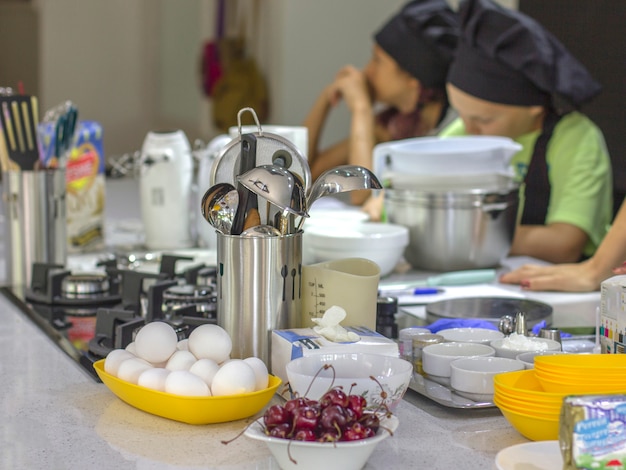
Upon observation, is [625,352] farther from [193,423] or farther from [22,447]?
[22,447]

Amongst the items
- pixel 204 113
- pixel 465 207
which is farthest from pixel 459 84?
pixel 204 113

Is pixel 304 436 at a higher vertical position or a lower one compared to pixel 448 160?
lower

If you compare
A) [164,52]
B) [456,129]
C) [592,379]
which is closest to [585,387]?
[592,379]

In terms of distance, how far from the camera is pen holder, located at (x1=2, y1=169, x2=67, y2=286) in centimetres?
159

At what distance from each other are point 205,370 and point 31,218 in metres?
0.76

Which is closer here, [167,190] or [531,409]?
[531,409]

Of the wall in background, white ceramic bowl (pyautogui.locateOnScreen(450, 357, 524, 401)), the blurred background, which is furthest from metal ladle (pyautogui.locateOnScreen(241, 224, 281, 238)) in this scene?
the blurred background

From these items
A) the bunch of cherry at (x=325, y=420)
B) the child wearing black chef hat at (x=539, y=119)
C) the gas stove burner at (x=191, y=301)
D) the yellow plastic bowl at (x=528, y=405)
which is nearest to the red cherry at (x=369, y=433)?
the bunch of cherry at (x=325, y=420)

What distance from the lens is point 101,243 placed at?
1.90 m

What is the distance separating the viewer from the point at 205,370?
94cm

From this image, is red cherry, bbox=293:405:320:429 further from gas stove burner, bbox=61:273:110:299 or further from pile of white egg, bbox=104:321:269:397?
gas stove burner, bbox=61:273:110:299

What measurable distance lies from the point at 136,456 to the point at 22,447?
0.11 m

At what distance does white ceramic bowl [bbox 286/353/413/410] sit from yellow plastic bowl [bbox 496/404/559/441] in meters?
0.09

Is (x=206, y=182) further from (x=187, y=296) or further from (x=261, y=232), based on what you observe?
(x=261, y=232)
